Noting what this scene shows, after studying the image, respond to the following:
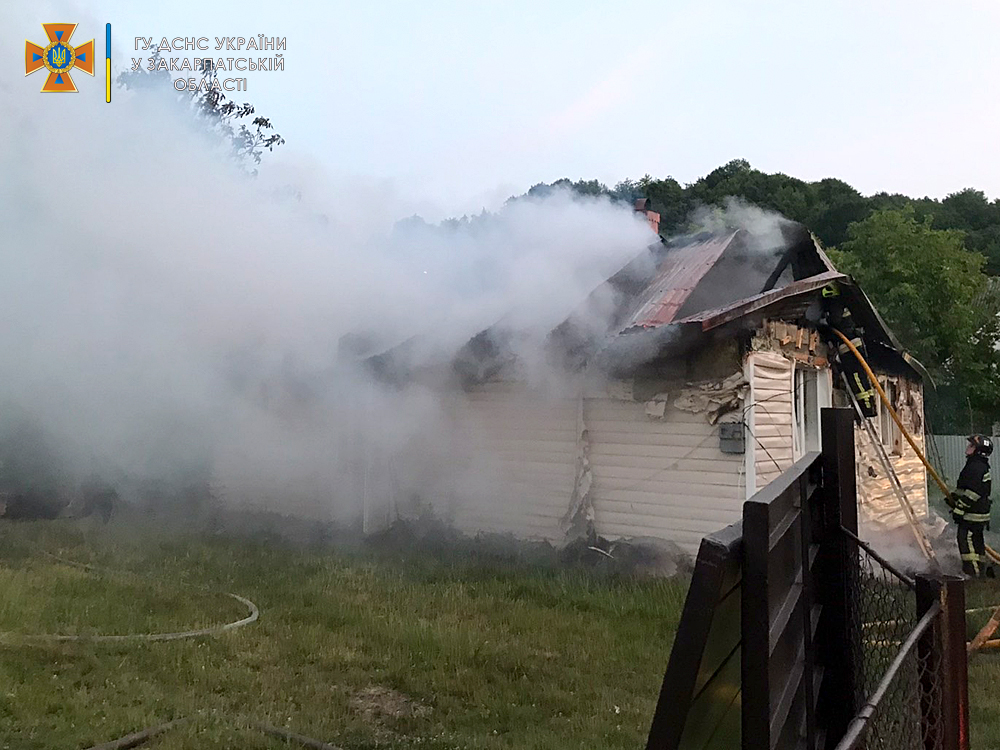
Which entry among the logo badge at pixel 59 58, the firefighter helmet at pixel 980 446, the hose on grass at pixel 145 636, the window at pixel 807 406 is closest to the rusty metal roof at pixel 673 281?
the window at pixel 807 406

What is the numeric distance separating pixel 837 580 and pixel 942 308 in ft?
77.2

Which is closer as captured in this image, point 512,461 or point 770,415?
point 770,415

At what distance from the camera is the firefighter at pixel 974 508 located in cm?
902

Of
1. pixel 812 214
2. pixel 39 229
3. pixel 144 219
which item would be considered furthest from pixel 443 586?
pixel 812 214

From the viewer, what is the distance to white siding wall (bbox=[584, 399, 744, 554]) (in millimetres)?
8312

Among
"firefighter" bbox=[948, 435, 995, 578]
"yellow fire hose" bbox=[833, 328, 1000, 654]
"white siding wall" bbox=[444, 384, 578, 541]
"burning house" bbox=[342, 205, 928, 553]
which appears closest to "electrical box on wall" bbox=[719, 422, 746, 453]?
"burning house" bbox=[342, 205, 928, 553]

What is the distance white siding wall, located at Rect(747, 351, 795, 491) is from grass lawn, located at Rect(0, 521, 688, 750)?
1706 mm

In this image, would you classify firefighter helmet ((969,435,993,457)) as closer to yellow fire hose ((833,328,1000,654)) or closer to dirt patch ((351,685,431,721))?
yellow fire hose ((833,328,1000,654))

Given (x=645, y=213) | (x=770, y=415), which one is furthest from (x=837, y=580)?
(x=645, y=213)

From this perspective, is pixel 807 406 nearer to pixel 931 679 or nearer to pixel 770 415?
pixel 770 415

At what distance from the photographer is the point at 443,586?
25.6ft

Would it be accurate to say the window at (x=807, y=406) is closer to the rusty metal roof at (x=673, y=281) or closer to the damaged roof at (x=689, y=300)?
the damaged roof at (x=689, y=300)

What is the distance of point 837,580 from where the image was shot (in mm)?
2684

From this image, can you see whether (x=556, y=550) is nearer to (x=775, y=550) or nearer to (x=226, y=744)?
(x=226, y=744)
